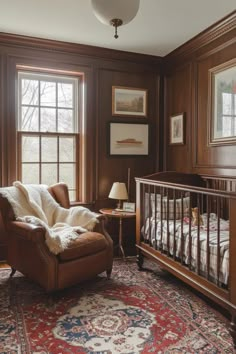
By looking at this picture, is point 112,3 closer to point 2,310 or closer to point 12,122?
point 12,122

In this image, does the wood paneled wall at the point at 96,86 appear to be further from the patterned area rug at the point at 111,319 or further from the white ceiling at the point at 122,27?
the patterned area rug at the point at 111,319

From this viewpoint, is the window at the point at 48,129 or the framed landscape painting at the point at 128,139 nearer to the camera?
the window at the point at 48,129

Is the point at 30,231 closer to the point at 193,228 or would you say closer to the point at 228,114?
the point at 193,228

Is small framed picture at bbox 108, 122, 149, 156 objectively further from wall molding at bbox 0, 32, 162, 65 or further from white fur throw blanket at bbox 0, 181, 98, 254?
white fur throw blanket at bbox 0, 181, 98, 254

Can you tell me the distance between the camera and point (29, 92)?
146 inches

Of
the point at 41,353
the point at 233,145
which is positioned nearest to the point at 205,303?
the point at 41,353

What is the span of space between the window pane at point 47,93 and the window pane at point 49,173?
745 mm

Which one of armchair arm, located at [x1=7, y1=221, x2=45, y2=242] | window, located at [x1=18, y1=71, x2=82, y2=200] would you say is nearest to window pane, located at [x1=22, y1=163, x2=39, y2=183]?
window, located at [x1=18, y1=71, x2=82, y2=200]

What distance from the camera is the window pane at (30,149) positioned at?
371 centimetres

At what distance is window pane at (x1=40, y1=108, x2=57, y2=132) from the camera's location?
3785 mm

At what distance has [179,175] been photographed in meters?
3.58

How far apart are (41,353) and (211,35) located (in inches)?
129

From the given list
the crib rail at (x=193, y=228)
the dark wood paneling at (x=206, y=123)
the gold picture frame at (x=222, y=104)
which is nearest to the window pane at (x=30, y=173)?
the crib rail at (x=193, y=228)

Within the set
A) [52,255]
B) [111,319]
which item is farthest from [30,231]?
[111,319]
